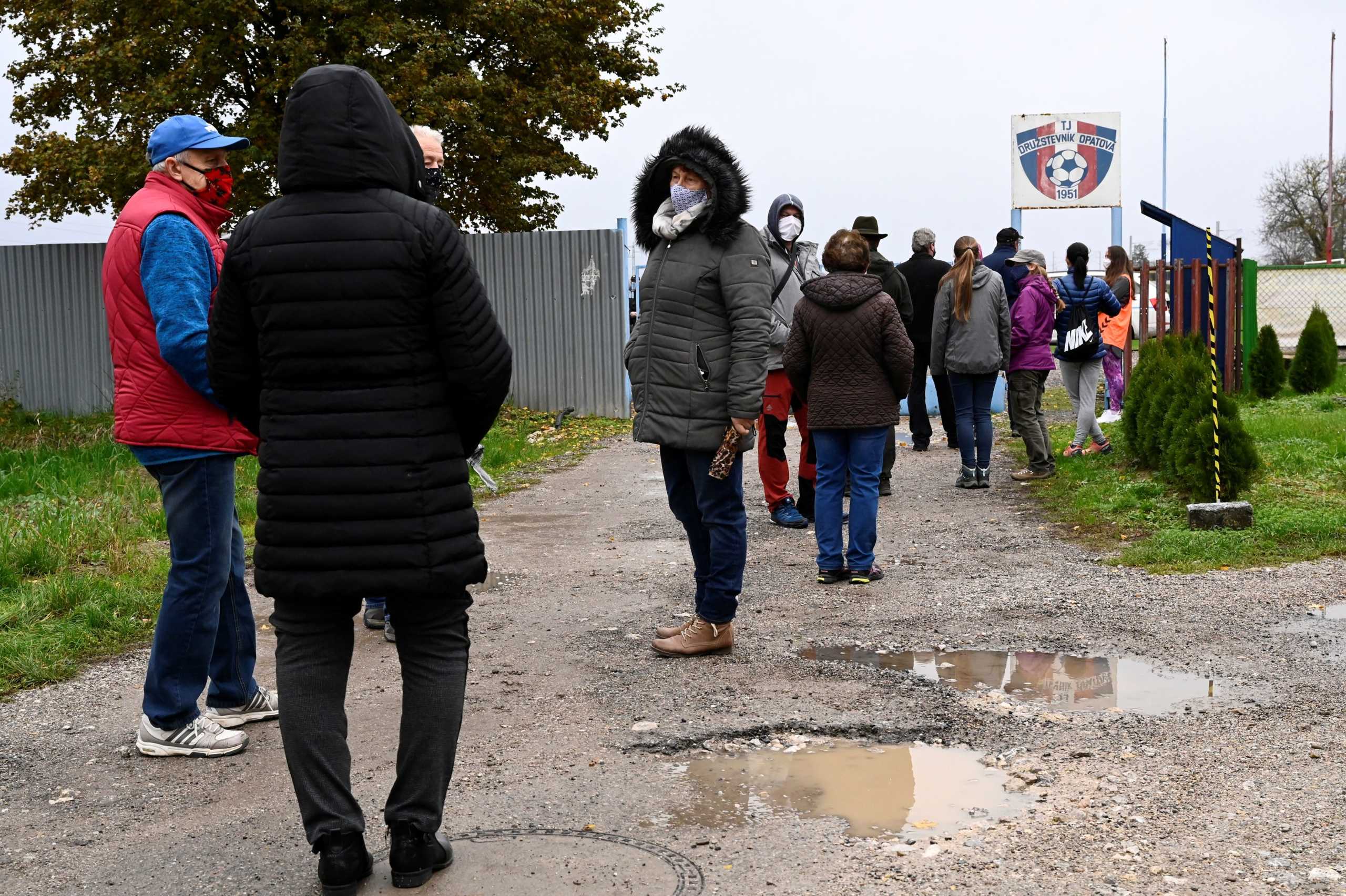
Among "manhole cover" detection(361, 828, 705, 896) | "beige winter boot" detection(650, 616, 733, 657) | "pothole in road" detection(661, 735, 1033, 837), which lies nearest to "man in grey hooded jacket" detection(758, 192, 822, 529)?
"beige winter boot" detection(650, 616, 733, 657)

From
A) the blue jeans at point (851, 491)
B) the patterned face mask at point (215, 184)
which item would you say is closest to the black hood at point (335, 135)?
the patterned face mask at point (215, 184)

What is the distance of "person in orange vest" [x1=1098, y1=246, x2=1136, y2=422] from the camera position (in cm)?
1285

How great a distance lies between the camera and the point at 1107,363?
1362 cm

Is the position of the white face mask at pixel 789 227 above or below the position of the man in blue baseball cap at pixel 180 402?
above

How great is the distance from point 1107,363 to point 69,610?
10.2 meters

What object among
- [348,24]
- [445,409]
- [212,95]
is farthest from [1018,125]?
[445,409]

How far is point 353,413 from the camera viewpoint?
3.28 m

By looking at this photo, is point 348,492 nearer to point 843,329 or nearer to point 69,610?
point 69,610

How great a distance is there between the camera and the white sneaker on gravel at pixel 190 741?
4500mm

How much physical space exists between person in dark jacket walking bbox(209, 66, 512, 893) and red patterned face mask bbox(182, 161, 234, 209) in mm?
1305

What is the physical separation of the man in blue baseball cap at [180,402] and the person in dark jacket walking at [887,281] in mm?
6385

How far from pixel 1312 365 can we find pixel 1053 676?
14.4 metres

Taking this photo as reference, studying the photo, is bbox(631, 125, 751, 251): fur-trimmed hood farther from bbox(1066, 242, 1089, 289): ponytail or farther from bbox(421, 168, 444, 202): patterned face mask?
bbox(1066, 242, 1089, 289): ponytail

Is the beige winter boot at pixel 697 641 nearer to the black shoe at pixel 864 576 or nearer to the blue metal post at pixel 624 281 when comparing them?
the black shoe at pixel 864 576
